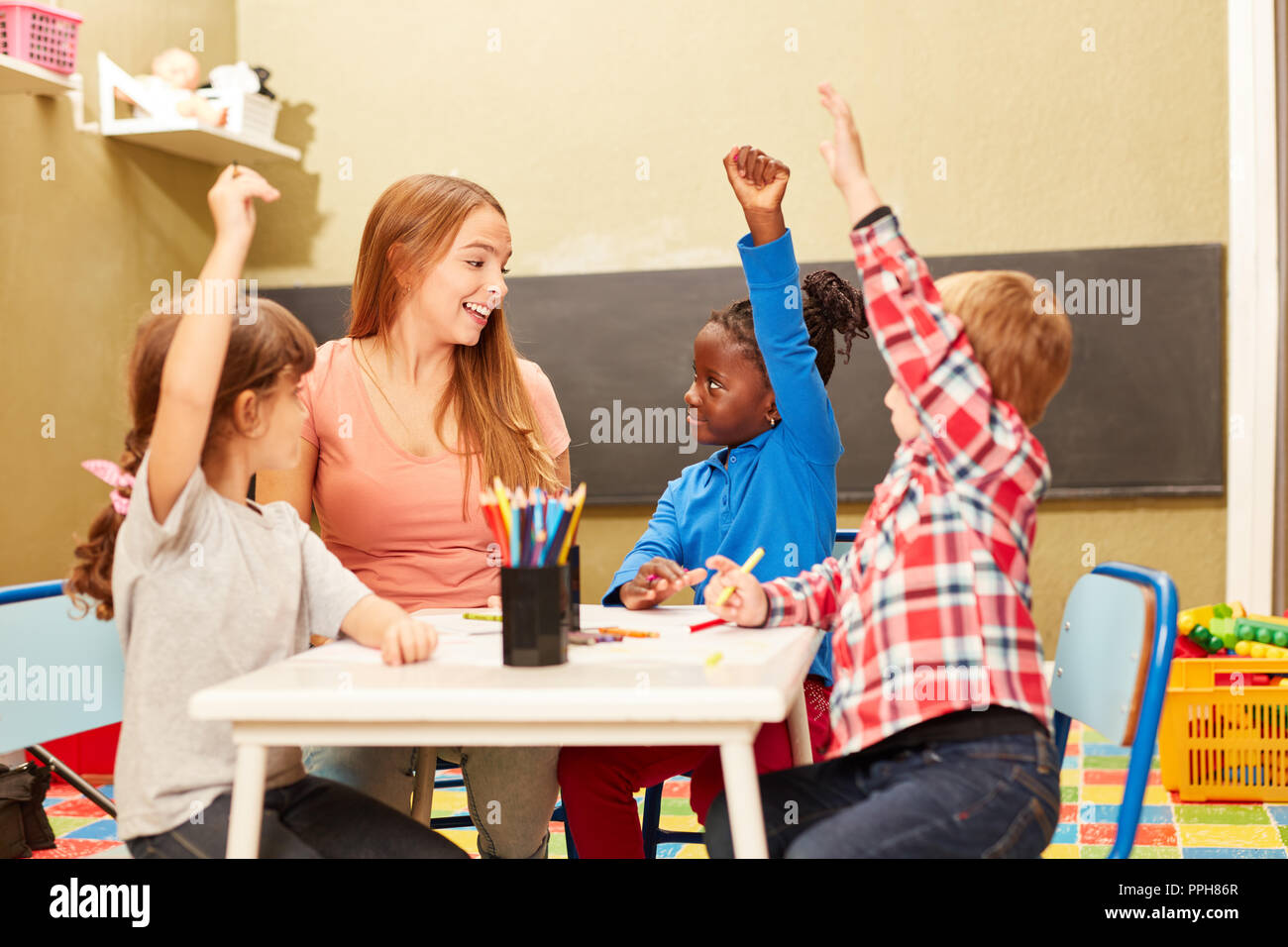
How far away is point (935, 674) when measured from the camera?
1.18 metres

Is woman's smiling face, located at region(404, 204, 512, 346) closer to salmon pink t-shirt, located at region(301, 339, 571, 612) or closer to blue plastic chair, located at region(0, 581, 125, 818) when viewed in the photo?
salmon pink t-shirt, located at region(301, 339, 571, 612)

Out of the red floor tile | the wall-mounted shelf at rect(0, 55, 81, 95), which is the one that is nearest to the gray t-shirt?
the red floor tile

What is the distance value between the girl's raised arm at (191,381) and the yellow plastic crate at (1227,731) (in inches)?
101

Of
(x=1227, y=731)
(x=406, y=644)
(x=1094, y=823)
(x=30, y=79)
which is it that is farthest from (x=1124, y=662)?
(x=30, y=79)

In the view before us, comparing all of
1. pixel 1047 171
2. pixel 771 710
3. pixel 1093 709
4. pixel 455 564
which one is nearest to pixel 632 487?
pixel 1047 171

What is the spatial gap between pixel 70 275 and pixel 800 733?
291 cm

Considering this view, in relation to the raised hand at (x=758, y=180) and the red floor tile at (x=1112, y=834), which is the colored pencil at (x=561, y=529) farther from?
the red floor tile at (x=1112, y=834)

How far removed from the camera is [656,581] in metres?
1.64

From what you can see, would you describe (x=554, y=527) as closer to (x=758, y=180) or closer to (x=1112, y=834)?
(x=758, y=180)

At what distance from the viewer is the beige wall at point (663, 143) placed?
379cm

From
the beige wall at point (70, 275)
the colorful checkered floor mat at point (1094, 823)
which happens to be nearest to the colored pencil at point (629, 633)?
the colorful checkered floor mat at point (1094, 823)

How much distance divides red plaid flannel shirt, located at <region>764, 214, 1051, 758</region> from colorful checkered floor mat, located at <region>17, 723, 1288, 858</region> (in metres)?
1.35

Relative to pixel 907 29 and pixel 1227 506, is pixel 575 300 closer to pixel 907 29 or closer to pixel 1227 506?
pixel 907 29

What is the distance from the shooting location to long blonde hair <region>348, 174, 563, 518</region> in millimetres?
1839
